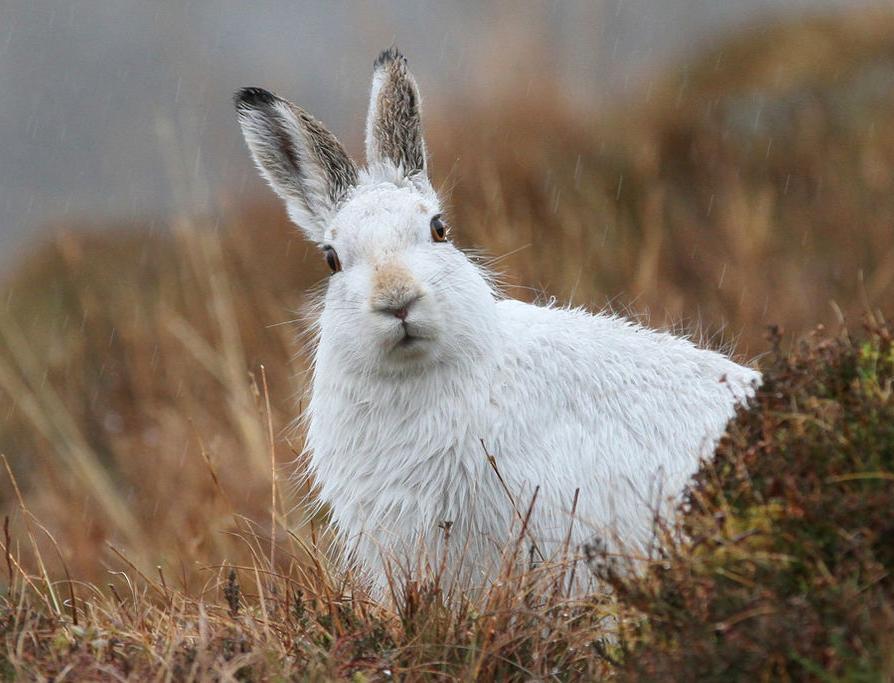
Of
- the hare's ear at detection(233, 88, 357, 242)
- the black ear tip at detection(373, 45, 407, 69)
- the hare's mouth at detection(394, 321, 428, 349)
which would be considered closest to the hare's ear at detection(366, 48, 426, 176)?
the black ear tip at detection(373, 45, 407, 69)

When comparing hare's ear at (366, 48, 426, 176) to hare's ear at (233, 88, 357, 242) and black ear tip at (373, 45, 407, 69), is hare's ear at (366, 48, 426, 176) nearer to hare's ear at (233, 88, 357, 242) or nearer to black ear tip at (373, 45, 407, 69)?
black ear tip at (373, 45, 407, 69)

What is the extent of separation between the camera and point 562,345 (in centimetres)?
526

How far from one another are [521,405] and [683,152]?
8940mm

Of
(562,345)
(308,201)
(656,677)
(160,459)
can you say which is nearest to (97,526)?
(160,459)

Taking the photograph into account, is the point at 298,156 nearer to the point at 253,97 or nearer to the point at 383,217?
the point at 253,97

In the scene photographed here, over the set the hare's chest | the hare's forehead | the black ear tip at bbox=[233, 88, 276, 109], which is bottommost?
the hare's chest

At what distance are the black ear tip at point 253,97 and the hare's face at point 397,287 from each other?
26.0 inches

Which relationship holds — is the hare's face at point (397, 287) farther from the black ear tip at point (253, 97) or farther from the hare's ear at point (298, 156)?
the black ear tip at point (253, 97)

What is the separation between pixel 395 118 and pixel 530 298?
→ 4.16 meters

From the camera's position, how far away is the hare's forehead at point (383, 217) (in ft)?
16.8

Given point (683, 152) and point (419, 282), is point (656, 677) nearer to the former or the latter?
point (419, 282)

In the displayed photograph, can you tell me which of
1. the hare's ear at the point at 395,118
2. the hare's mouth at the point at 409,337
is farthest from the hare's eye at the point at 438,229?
the hare's mouth at the point at 409,337

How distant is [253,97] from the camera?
5.62 meters

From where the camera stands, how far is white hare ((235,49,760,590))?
4781 millimetres
